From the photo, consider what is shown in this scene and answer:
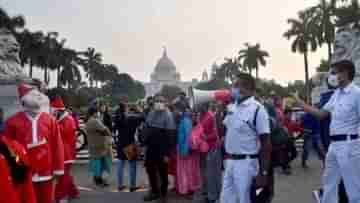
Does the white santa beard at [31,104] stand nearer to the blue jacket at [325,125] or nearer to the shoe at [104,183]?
the blue jacket at [325,125]

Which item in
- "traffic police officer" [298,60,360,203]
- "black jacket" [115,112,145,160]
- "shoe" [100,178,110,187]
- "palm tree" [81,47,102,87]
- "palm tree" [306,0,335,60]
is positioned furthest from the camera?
"palm tree" [81,47,102,87]

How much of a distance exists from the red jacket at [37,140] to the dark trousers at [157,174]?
277 cm

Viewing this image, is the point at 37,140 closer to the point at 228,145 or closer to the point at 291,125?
the point at 228,145

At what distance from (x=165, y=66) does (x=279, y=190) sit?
137726 millimetres

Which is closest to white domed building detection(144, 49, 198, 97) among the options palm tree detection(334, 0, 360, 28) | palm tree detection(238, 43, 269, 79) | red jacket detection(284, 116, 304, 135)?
palm tree detection(238, 43, 269, 79)

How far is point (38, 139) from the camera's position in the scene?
17.5 ft

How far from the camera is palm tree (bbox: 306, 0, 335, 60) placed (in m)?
44.0

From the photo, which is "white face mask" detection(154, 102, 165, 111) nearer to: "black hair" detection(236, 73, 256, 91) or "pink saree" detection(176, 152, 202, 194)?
"pink saree" detection(176, 152, 202, 194)

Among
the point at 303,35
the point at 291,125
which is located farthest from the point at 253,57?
the point at 291,125

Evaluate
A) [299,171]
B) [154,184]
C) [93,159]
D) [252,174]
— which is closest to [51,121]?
[252,174]

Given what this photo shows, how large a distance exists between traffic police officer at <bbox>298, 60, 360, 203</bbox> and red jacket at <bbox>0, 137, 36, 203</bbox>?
10.1 feet

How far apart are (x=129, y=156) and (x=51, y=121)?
353 centimetres

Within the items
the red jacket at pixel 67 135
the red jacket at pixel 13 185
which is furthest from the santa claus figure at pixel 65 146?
the red jacket at pixel 13 185

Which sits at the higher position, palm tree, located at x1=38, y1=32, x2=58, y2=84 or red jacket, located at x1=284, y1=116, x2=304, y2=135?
palm tree, located at x1=38, y1=32, x2=58, y2=84
